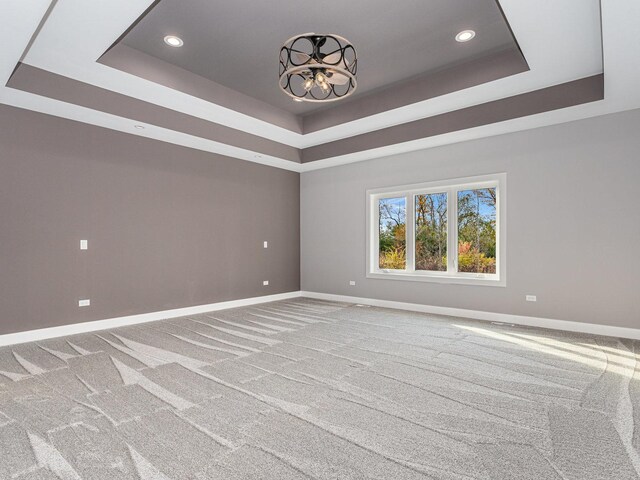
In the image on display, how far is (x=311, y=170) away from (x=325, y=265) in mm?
2020

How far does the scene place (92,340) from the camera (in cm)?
416

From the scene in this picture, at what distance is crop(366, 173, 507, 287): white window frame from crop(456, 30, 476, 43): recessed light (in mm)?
2062

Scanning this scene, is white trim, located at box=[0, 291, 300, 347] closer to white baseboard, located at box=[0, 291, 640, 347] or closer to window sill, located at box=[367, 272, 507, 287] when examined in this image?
white baseboard, located at box=[0, 291, 640, 347]

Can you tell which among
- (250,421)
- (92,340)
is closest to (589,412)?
(250,421)

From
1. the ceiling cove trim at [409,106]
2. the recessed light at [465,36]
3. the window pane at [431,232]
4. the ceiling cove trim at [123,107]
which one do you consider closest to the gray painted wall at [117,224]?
the ceiling cove trim at [123,107]

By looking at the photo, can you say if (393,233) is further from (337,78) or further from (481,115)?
(337,78)

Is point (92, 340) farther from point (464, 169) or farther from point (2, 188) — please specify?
point (464, 169)

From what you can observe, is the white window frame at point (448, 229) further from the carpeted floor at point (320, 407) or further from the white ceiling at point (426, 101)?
the carpeted floor at point (320, 407)

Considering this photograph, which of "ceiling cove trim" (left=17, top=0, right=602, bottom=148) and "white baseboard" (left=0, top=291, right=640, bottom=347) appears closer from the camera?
"ceiling cove trim" (left=17, top=0, right=602, bottom=148)

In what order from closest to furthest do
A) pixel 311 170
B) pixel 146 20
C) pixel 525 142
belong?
pixel 146 20 < pixel 525 142 < pixel 311 170

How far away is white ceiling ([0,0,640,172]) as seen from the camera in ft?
9.01

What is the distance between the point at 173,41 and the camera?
3846mm

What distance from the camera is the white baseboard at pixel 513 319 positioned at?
14.2 ft

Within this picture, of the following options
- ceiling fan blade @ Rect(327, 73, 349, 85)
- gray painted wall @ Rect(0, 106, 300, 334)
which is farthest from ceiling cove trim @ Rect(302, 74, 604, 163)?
ceiling fan blade @ Rect(327, 73, 349, 85)
